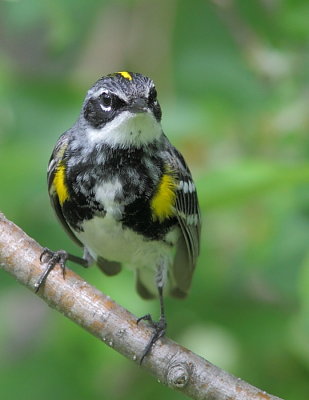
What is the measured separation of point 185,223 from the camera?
4469 millimetres

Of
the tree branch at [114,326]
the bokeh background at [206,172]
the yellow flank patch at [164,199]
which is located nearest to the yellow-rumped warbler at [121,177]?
the yellow flank patch at [164,199]

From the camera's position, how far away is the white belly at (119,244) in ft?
13.8

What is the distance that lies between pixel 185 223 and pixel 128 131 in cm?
62

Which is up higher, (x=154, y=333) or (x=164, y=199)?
(x=164, y=199)

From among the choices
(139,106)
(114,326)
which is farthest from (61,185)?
(114,326)

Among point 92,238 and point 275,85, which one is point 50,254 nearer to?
point 92,238

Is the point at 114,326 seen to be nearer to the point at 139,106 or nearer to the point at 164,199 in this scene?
the point at 164,199

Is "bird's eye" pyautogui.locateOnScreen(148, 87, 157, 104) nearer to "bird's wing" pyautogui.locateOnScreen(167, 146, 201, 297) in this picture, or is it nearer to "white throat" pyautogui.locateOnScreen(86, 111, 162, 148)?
"white throat" pyautogui.locateOnScreen(86, 111, 162, 148)

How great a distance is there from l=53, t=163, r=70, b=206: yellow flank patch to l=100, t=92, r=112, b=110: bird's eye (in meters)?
0.37

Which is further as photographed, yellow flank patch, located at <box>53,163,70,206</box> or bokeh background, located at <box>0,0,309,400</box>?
bokeh background, located at <box>0,0,309,400</box>

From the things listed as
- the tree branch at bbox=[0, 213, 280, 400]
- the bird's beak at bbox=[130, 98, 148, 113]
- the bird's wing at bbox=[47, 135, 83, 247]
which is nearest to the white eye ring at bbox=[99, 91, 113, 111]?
the bird's beak at bbox=[130, 98, 148, 113]

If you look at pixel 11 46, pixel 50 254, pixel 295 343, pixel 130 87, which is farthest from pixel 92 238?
pixel 11 46

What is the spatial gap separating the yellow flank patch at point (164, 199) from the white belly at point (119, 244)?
6.0 inches

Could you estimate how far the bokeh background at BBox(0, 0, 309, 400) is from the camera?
4801 millimetres
